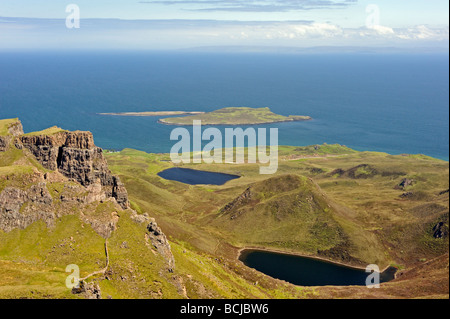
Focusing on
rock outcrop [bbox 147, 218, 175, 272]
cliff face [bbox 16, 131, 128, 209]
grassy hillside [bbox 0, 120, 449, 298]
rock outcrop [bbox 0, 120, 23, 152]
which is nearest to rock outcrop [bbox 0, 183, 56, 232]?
grassy hillside [bbox 0, 120, 449, 298]

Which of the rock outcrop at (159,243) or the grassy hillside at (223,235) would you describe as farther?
the rock outcrop at (159,243)

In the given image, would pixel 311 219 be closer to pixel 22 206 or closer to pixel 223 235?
pixel 223 235

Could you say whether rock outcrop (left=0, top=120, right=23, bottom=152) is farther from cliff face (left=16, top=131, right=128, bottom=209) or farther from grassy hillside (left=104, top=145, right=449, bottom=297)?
grassy hillside (left=104, top=145, right=449, bottom=297)

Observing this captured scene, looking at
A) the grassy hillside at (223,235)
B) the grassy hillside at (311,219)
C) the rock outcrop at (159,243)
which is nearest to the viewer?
the grassy hillside at (223,235)

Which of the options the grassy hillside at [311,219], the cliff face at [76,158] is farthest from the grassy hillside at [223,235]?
A: the cliff face at [76,158]

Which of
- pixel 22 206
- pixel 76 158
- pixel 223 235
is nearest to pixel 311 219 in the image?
pixel 223 235

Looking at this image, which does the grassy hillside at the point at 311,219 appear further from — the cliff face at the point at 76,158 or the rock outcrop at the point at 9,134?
the rock outcrop at the point at 9,134

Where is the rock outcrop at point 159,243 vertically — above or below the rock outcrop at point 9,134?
below

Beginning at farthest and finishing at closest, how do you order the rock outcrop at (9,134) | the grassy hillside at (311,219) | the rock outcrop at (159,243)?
the grassy hillside at (311,219) < the rock outcrop at (9,134) < the rock outcrop at (159,243)

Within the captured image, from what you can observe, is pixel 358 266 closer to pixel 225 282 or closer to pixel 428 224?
pixel 428 224
